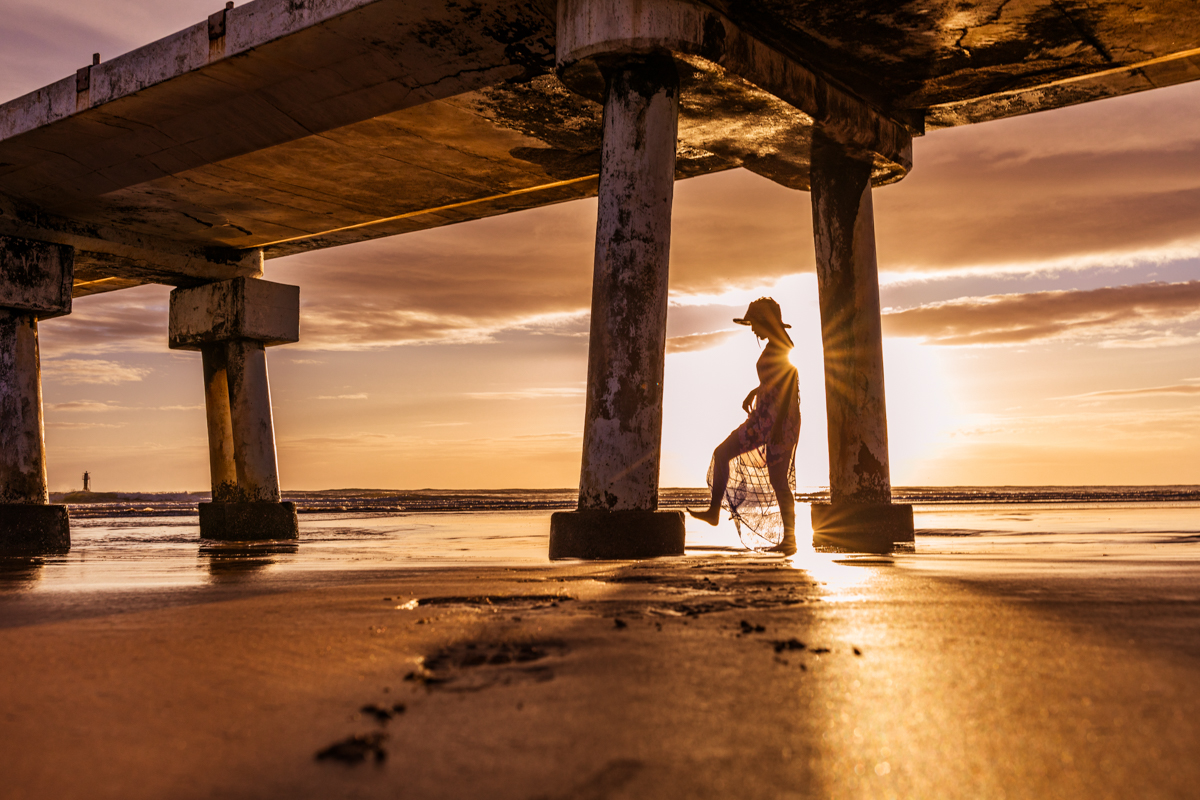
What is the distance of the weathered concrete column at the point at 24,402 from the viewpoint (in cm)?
1035

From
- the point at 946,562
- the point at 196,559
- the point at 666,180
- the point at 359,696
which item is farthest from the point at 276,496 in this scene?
the point at 359,696

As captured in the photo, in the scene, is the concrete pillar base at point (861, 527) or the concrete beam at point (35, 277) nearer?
the concrete pillar base at point (861, 527)

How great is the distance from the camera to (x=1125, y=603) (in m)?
3.27

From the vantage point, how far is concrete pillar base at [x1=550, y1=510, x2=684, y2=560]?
19.7 feet

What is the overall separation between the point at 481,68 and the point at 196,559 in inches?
183

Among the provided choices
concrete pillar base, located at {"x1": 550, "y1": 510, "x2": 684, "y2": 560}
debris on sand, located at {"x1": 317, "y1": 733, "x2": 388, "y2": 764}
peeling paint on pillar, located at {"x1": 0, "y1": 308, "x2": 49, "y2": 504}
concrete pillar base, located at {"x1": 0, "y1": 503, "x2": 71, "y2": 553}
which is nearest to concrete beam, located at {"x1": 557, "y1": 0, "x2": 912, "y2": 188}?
concrete pillar base, located at {"x1": 550, "y1": 510, "x2": 684, "y2": 560}

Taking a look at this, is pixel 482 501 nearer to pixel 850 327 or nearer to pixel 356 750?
pixel 850 327

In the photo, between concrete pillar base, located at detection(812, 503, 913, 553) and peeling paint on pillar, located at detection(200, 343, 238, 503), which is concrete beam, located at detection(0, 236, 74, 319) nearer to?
peeling paint on pillar, located at detection(200, 343, 238, 503)

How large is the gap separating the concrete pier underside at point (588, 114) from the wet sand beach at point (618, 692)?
2.93 m

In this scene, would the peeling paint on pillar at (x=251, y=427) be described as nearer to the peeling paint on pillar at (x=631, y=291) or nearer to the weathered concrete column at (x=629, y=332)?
the weathered concrete column at (x=629, y=332)

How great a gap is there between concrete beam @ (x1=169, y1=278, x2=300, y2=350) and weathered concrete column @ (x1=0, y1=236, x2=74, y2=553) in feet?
6.63

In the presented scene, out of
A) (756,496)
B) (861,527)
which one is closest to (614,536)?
(756,496)

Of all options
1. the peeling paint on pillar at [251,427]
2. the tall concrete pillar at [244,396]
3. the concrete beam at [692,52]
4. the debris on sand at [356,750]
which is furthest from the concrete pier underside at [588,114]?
the debris on sand at [356,750]

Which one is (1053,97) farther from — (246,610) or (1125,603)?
(246,610)
